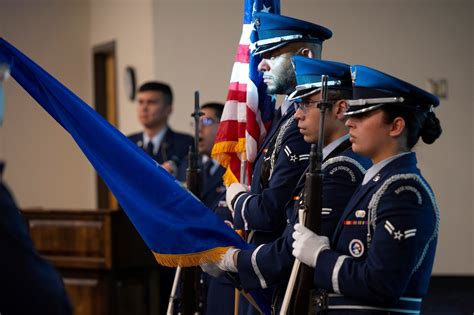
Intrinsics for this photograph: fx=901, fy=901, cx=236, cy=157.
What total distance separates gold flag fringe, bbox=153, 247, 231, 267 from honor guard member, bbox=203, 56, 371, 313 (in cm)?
8

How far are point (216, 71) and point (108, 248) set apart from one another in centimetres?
246

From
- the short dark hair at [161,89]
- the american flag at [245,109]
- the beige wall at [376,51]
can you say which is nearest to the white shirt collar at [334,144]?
the american flag at [245,109]

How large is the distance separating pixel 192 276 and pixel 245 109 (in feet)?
2.52

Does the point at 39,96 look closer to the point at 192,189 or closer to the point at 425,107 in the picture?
the point at 192,189

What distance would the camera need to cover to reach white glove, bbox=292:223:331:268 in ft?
8.20

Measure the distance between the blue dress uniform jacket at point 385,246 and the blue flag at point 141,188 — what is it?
24.6 inches

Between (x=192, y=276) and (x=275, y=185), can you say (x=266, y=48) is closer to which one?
(x=275, y=185)

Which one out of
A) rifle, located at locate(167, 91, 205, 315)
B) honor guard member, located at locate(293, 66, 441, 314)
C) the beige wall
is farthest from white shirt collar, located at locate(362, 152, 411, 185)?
the beige wall

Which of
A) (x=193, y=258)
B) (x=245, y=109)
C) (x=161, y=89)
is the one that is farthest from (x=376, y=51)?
(x=193, y=258)

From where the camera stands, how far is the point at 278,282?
280 cm

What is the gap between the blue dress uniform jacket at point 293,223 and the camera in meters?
2.67

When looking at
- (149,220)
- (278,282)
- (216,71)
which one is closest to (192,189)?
(149,220)

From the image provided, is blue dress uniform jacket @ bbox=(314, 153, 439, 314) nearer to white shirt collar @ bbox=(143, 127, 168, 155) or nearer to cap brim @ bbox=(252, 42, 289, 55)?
cap brim @ bbox=(252, 42, 289, 55)

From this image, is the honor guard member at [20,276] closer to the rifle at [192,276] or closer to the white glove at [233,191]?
the white glove at [233,191]
